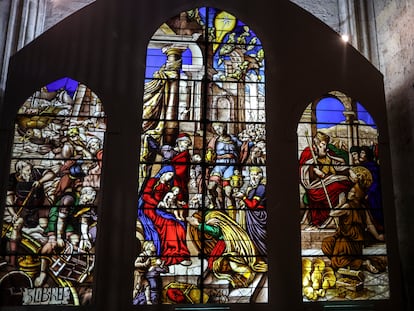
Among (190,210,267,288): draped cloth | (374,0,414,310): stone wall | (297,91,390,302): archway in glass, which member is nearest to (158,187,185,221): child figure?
(190,210,267,288): draped cloth

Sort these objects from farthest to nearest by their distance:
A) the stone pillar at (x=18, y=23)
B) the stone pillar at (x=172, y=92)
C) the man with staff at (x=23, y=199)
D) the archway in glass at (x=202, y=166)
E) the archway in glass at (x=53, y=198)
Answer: the stone pillar at (x=18, y=23), the stone pillar at (x=172, y=92), the archway in glass at (x=202, y=166), the man with staff at (x=23, y=199), the archway in glass at (x=53, y=198)

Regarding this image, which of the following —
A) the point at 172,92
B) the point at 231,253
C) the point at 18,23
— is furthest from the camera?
the point at 18,23

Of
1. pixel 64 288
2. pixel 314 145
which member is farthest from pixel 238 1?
pixel 64 288

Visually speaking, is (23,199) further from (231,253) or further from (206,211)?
(231,253)

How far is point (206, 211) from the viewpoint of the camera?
5.71 metres

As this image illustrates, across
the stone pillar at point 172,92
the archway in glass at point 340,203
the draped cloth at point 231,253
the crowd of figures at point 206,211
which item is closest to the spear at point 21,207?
the crowd of figures at point 206,211

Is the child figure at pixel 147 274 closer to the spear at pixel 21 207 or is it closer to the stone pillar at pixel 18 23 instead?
the spear at pixel 21 207

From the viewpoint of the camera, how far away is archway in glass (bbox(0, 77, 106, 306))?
5.25 m

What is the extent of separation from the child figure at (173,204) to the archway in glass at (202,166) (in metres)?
0.01

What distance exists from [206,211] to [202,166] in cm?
57

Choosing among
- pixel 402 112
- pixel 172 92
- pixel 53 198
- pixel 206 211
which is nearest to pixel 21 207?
pixel 53 198

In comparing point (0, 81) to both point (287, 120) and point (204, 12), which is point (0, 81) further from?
point (287, 120)

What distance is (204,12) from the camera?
261 inches

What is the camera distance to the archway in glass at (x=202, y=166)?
5.52m
